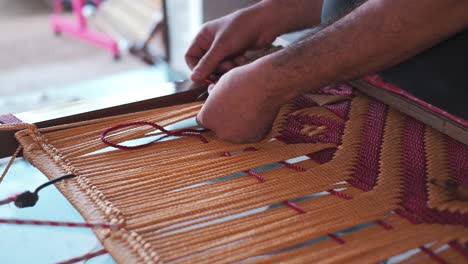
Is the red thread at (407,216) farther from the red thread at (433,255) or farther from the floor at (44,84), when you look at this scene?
the floor at (44,84)

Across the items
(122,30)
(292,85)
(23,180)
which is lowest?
(122,30)

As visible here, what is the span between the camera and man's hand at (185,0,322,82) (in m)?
0.92

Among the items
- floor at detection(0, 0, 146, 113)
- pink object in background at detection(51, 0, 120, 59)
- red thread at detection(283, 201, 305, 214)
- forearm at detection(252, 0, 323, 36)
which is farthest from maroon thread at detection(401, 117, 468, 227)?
pink object in background at detection(51, 0, 120, 59)

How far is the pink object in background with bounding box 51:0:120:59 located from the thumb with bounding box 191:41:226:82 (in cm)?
275

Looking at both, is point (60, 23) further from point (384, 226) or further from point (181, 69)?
point (384, 226)

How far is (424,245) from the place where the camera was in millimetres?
565

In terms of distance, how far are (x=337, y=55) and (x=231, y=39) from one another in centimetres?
28

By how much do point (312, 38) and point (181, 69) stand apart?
1862mm

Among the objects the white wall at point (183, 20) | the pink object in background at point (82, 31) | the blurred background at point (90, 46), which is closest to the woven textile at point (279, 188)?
the blurred background at point (90, 46)

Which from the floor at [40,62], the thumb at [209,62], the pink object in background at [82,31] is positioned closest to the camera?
the thumb at [209,62]

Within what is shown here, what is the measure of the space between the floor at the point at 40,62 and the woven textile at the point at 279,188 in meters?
1.91

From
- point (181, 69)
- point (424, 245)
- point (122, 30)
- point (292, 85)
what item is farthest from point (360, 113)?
point (122, 30)

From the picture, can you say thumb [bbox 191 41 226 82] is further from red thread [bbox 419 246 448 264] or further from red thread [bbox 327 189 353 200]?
red thread [bbox 419 246 448 264]

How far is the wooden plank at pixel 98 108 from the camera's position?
0.76 m
